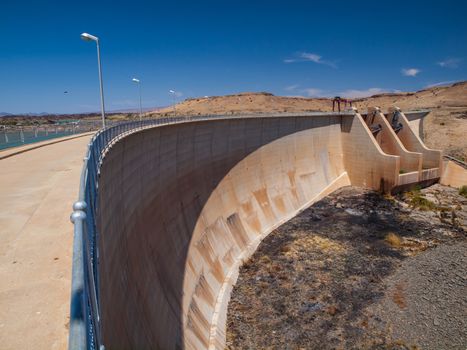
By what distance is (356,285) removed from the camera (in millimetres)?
18016

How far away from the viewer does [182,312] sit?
13.9 meters

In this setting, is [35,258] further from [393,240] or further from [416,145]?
[416,145]

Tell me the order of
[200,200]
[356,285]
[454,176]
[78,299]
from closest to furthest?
1. [78,299]
2. [356,285]
3. [200,200]
4. [454,176]

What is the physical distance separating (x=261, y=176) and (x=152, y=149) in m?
13.5

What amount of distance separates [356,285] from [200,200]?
10.1 m

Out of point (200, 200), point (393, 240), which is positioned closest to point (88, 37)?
point (200, 200)

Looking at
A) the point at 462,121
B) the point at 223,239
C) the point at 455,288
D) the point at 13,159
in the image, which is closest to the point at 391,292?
the point at 455,288

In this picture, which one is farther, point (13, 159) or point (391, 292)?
point (391, 292)

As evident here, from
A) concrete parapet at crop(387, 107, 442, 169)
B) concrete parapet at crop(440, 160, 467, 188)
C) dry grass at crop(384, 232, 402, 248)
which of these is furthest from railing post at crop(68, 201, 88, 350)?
concrete parapet at crop(440, 160, 467, 188)

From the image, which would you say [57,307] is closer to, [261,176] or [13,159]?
[13,159]

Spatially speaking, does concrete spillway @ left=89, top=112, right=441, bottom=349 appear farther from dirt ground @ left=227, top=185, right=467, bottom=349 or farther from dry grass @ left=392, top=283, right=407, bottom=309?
dry grass @ left=392, top=283, right=407, bottom=309

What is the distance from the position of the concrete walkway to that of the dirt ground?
10.1m

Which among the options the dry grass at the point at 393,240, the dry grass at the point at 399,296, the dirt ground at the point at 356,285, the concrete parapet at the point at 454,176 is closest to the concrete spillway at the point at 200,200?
the dirt ground at the point at 356,285

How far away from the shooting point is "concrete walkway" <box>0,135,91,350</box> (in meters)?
4.36
